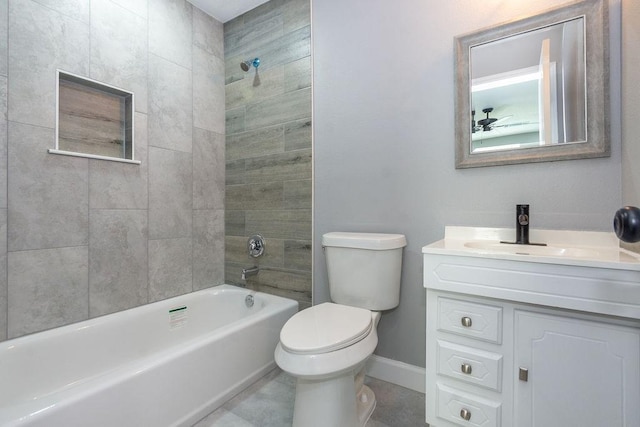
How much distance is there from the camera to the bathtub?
1.02m

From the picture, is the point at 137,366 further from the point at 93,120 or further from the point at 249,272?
the point at 93,120

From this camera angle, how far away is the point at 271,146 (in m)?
2.10

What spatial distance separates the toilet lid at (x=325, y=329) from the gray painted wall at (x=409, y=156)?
16.4 inches

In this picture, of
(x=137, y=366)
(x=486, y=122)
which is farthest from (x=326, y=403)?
(x=486, y=122)

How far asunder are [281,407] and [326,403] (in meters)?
0.43

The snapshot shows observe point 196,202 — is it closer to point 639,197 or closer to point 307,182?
point 307,182

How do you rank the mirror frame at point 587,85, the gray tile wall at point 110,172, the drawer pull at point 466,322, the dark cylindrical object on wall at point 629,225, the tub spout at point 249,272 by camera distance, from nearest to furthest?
the dark cylindrical object on wall at point 629,225 → the drawer pull at point 466,322 → the mirror frame at point 587,85 → the gray tile wall at point 110,172 → the tub spout at point 249,272

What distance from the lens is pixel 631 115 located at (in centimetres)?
108

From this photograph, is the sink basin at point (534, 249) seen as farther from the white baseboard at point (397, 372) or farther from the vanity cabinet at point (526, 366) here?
the white baseboard at point (397, 372)

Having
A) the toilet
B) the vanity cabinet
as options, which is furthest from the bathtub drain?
the vanity cabinet

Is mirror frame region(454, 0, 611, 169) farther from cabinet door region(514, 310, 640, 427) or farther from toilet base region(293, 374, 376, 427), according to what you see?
toilet base region(293, 374, 376, 427)

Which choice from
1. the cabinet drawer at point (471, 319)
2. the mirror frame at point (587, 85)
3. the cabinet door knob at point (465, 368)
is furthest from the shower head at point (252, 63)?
the cabinet door knob at point (465, 368)

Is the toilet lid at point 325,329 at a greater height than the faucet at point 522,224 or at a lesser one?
lesser

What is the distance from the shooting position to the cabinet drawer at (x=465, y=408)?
3.41 feet
